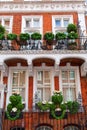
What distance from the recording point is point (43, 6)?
16984mm

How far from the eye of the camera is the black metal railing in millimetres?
12859

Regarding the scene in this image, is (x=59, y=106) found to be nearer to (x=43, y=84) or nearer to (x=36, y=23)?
(x=43, y=84)

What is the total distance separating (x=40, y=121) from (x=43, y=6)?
733 centimetres

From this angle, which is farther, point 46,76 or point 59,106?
point 46,76

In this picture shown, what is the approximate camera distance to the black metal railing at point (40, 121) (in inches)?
506

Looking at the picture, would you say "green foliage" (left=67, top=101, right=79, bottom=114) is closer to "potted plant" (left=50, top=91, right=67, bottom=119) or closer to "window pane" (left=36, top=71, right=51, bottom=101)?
"potted plant" (left=50, top=91, right=67, bottom=119)

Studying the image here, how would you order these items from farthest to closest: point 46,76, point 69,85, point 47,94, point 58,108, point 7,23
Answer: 1. point 7,23
2. point 46,76
3. point 69,85
4. point 47,94
5. point 58,108

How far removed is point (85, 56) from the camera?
13.8 m

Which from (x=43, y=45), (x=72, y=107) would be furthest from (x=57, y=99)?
(x=43, y=45)

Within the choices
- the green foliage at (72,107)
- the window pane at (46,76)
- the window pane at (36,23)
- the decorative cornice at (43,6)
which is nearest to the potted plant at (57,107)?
the green foliage at (72,107)

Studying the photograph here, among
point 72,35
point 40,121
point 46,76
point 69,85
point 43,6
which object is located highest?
point 43,6

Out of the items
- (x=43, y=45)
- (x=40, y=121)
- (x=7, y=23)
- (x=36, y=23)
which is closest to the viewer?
(x=40, y=121)

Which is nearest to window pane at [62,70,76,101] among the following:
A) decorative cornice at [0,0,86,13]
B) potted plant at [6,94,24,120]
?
potted plant at [6,94,24,120]

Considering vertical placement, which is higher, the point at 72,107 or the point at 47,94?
the point at 47,94
